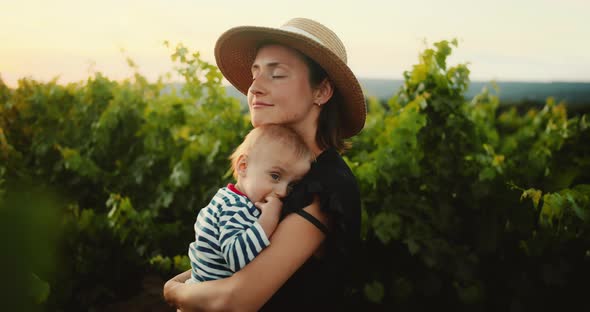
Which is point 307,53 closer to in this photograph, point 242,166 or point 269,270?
point 242,166

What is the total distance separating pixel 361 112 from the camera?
243 centimetres

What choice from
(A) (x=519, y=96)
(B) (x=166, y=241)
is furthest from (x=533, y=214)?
(A) (x=519, y=96)

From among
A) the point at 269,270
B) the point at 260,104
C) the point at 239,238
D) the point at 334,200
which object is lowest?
the point at 269,270

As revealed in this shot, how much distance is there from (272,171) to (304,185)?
14 centimetres

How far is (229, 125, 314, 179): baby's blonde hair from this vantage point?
2.01 m

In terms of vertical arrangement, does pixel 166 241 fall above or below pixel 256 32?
below

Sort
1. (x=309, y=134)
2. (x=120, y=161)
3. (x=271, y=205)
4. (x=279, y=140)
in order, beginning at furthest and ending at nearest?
(x=120, y=161)
(x=309, y=134)
(x=279, y=140)
(x=271, y=205)

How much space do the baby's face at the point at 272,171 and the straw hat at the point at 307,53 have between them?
1.46 ft

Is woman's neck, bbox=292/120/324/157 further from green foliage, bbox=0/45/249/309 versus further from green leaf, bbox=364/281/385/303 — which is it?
green foliage, bbox=0/45/249/309

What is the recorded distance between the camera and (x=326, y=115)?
2355 millimetres

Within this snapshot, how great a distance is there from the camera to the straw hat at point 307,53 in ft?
6.89

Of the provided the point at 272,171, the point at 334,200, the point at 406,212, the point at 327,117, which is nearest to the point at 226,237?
the point at 272,171

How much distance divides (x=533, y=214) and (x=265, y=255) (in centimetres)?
244

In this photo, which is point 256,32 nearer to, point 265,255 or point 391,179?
point 265,255
